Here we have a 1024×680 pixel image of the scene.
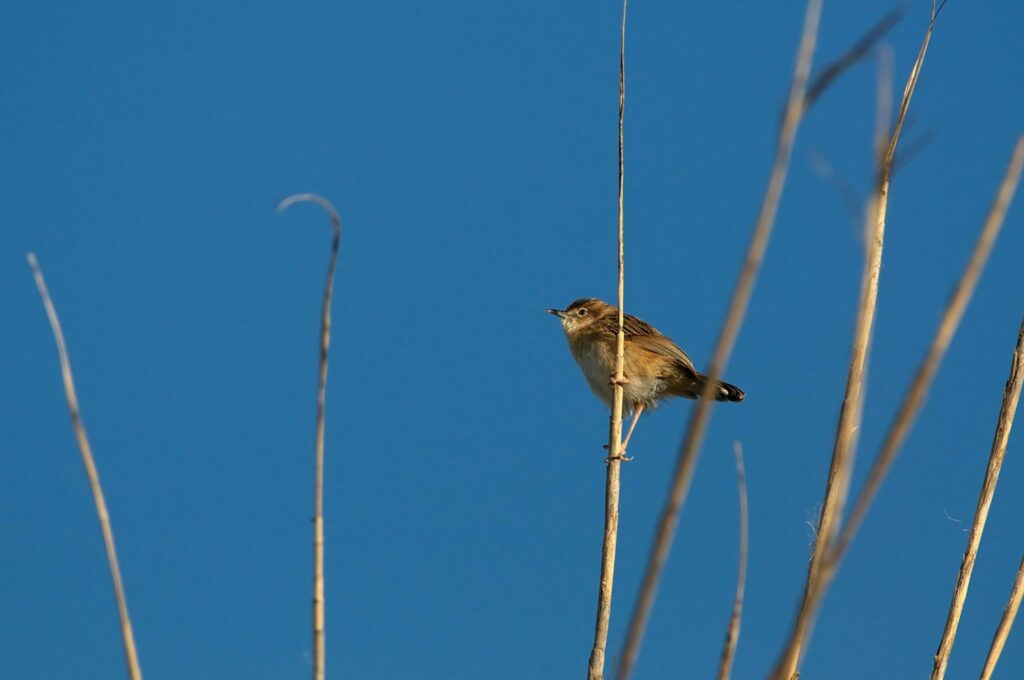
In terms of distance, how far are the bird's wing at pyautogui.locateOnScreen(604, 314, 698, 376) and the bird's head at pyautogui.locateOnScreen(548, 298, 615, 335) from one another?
0.30m

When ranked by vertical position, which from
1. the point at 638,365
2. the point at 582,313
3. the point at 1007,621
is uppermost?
the point at 582,313

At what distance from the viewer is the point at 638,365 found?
759 cm

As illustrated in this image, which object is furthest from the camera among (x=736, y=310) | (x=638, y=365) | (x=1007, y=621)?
(x=638, y=365)

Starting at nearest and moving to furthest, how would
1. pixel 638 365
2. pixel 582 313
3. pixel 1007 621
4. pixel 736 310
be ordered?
pixel 736 310
pixel 1007 621
pixel 638 365
pixel 582 313

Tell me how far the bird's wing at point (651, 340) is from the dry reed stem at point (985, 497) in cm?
420

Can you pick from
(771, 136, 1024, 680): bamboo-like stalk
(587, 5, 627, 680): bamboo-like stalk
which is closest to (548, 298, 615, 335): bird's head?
(587, 5, 627, 680): bamboo-like stalk

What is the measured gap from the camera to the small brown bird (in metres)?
7.52

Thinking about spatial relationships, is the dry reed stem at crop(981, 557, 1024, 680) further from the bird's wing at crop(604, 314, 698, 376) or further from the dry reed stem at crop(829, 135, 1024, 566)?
the bird's wing at crop(604, 314, 698, 376)

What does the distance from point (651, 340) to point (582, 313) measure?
0.86 m

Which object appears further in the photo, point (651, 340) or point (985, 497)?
point (651, 340)

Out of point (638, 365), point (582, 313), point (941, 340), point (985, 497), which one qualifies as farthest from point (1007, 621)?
point (582, 313)

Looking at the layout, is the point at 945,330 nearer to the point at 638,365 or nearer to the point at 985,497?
the point at 985,497

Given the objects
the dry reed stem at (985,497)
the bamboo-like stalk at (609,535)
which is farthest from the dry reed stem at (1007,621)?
the bamboo-like stalk at (609,535)

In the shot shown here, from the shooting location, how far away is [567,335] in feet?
27.3
